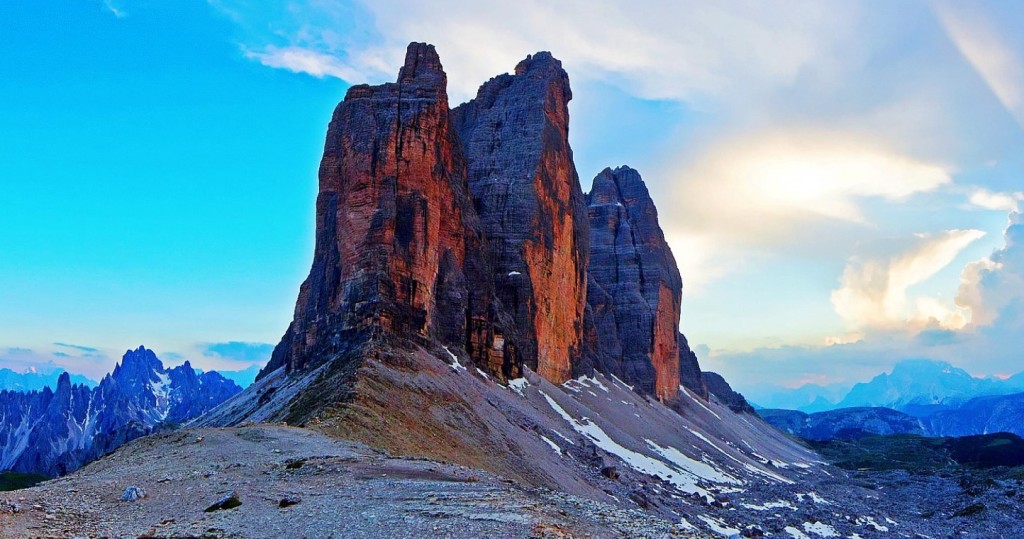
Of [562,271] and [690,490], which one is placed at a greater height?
[562,271]

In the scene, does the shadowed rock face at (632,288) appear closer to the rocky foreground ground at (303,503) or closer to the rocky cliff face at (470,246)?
the rocky cliff face at (470,246)

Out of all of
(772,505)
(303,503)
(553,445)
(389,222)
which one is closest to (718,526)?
(553,445)

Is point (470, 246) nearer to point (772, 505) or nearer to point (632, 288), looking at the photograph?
point (772, 505)

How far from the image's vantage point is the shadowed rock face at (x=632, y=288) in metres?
144

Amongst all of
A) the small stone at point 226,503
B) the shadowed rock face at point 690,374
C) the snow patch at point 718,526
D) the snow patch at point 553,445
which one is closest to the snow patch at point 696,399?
the shadowed rock face at point 690,374

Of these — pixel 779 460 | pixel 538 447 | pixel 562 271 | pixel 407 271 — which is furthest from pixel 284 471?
pixel 779 460

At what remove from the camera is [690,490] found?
6869cm

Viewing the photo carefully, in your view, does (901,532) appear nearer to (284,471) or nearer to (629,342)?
(284,471)

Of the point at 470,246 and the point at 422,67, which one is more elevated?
the point at 422,67

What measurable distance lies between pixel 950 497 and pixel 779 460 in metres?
42.2

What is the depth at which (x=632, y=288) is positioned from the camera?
157250 millimetres

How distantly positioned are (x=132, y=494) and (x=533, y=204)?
84.0 meters

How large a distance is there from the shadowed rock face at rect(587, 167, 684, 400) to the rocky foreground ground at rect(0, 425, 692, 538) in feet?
338

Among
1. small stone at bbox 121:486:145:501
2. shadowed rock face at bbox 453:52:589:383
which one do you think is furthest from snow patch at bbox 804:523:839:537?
small stone at bbox 121:486:145:501
